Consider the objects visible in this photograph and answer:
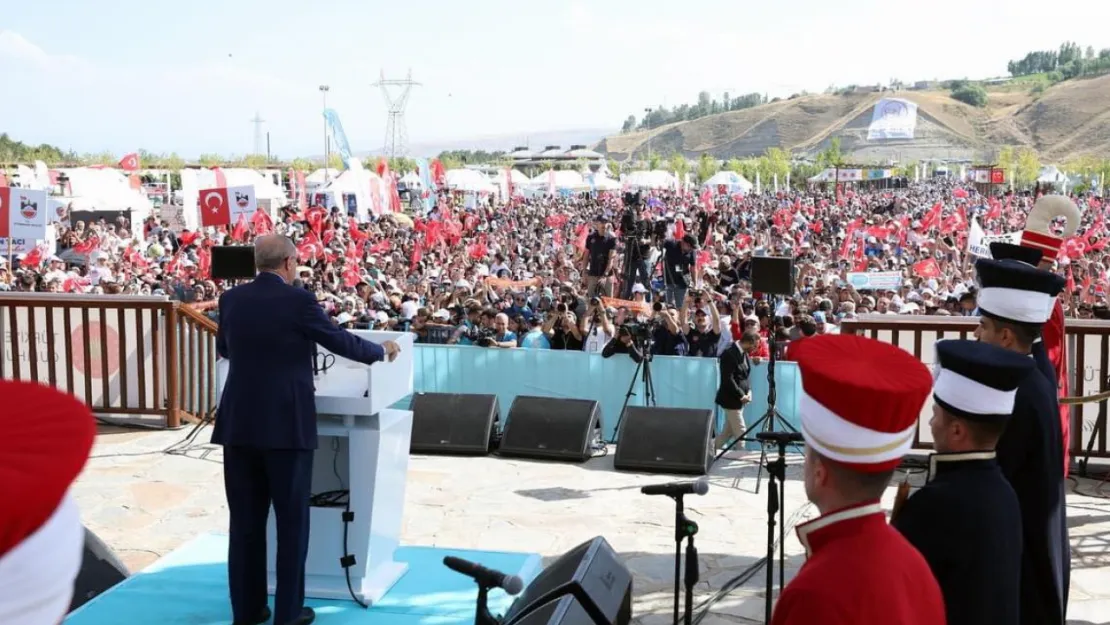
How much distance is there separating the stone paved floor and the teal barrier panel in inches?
38.1

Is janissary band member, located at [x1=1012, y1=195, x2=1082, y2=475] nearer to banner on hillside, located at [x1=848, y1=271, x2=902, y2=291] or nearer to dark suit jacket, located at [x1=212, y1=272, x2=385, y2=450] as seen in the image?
→ dark suit jacket, located at [x1=212, y1=272, x2=385, y2=450]

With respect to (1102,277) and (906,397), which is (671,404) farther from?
(1102,277)

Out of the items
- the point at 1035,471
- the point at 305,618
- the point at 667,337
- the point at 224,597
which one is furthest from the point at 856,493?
the point at 667,337

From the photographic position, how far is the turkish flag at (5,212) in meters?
18.1

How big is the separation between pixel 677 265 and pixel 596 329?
553 centimetres

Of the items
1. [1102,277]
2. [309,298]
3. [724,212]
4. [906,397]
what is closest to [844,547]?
[906,397]

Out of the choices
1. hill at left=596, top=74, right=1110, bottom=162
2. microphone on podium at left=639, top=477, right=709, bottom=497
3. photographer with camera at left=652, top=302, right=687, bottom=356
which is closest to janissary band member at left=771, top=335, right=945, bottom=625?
microphone on podium at left=639, top=477, right=709, bottom=497

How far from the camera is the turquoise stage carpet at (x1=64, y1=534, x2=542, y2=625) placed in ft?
19.4

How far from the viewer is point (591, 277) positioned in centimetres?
1845

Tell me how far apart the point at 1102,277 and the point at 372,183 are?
21.9 metres

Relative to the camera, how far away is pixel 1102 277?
18.9 meters

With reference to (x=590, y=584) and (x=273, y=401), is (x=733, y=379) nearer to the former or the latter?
(x=590, y=584)

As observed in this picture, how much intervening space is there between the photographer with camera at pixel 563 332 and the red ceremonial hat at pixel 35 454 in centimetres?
1097

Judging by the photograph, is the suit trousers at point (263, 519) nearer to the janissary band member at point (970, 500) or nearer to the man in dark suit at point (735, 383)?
the janissary band member at point (970, 500)
